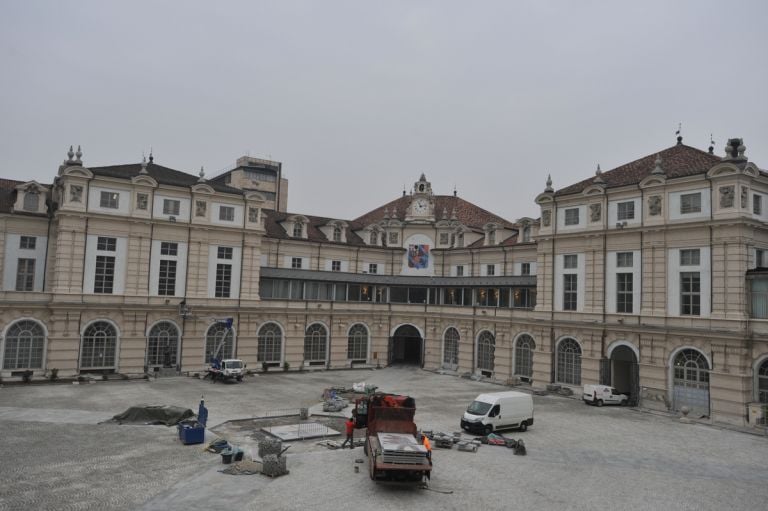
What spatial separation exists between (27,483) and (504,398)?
21832 millimetres

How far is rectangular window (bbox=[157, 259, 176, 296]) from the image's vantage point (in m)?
48.0

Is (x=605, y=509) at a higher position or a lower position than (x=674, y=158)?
lower

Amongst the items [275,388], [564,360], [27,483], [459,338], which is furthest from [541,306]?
[27,483]

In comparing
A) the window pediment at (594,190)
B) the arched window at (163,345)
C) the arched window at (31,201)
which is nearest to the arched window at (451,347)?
the window pediment at (594,190)

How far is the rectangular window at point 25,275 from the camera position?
4569cm

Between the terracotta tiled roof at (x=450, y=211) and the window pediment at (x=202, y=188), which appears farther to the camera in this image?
the terracotta tiled roof at (x=450, y=211)

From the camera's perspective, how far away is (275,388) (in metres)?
43.4

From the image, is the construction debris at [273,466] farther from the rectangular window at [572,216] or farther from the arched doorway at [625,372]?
the rectangular window at [572,216]

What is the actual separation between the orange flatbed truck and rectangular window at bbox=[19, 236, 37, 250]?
3540cm

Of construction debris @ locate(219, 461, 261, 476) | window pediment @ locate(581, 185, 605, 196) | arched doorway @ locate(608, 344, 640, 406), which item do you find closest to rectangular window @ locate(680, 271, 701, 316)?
arched doorway @ locate(608, 344, 640, 406)

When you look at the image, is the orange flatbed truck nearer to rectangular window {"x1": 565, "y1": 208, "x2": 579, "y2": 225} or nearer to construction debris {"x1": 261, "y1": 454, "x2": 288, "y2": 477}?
construction debris {"x1": 261, "y1": 454, "x2": 288, "y2": 477}

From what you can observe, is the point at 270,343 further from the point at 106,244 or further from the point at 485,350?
the point at 485,350

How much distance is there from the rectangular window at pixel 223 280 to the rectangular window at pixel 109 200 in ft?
31.7

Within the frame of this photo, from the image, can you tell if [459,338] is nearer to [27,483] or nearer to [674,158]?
[674,158]
